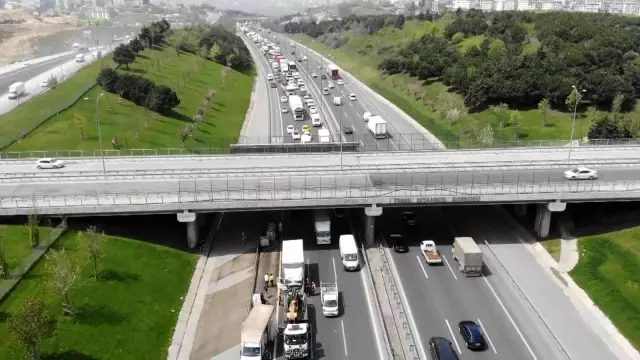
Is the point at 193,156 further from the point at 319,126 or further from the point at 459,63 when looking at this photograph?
the point at 459,63

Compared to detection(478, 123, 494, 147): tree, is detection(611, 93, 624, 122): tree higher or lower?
higher

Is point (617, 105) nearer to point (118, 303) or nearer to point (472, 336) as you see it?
point (472, 336)

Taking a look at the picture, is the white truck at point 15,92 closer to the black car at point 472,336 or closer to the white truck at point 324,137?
the white truck at point 324,137

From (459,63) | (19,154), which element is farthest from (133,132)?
(459,63)

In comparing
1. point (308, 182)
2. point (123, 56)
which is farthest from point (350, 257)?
point (123, 56)

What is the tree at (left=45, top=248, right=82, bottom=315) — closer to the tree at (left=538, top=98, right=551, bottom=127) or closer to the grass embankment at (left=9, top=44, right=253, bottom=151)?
the grass embankment at (left=9, top=44, right=253, bottom=151)

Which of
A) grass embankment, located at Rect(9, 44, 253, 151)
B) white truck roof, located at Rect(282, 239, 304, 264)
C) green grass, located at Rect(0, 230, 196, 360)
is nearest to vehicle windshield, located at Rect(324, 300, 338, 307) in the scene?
white truck roof, located at Rect(282, 239, 304, 264)

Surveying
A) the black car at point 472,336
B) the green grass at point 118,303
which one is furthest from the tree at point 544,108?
the green grass at point 118,303
